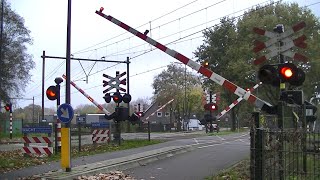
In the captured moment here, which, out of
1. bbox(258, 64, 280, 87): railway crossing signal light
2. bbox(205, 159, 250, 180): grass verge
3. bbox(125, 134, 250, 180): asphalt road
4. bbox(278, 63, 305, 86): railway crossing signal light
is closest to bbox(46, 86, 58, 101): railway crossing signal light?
bbox(125, 134, 250, 180): asphalt road

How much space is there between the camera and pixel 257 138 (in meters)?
7.97

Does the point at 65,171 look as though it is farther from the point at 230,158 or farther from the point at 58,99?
the point at 230,158

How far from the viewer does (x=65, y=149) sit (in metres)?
13.4

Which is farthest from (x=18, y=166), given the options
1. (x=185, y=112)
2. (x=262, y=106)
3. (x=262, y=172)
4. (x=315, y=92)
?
(x=185, y=112)

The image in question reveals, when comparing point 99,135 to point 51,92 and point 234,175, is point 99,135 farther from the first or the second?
point 234,175

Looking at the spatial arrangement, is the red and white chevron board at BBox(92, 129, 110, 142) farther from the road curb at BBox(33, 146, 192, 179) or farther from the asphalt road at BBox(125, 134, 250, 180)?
the asphalt road at BBox(125, 134, 250, 180)

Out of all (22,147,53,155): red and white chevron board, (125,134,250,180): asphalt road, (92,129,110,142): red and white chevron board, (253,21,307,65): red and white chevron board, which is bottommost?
(125,134,250,180): asphalt road

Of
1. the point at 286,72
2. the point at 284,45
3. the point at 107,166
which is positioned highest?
the point at 284,45

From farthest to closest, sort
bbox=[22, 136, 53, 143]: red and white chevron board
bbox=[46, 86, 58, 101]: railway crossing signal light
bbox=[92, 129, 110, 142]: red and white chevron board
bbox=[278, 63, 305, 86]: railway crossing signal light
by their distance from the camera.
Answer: bbox=[92, 129, 110, 142]: red and white chevron board, bbox=[22, 136, 53, 143]: red and white chevron board, bbox=[46, 86, 58, 101]: railway crossing signal light, bbox=[278, 63, 305, 86]: railway crossing signal light

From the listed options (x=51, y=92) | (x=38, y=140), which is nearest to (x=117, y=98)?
(x=38, y=140)

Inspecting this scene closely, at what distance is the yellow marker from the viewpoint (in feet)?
43.5

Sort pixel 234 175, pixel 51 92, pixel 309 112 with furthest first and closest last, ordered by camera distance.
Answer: pixel 51 92
pixel 309 112
pixel 234 175

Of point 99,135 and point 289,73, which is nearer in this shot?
point 289,73

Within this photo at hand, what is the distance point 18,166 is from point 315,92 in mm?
38212
